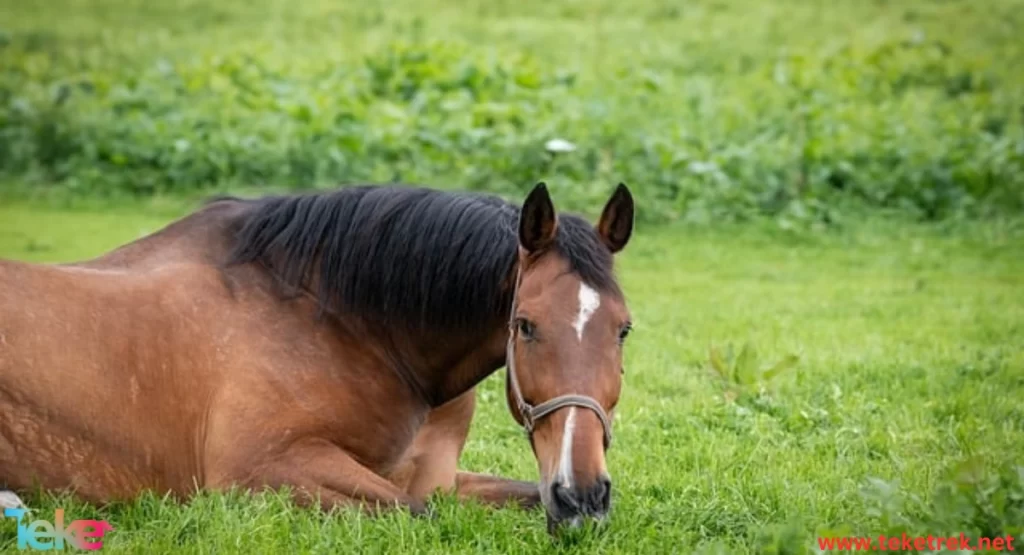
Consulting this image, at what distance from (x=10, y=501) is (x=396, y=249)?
1679 millimetres

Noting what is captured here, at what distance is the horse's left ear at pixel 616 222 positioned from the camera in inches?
193

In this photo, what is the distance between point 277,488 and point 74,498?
78 cm

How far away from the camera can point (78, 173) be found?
14.3 meters

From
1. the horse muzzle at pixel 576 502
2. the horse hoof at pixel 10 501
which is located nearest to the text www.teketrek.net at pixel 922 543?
the horse muzzle at pixel 576 502

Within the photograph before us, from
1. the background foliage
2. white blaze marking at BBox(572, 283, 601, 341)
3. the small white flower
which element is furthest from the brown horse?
the small white flower

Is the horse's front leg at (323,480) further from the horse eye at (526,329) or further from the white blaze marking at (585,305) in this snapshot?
the white blaze marking at (585,305)

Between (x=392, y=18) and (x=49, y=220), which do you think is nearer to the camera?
(x=49, y=220)

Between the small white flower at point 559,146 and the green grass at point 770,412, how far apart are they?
1.28m

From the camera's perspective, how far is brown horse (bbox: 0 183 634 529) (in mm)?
5180

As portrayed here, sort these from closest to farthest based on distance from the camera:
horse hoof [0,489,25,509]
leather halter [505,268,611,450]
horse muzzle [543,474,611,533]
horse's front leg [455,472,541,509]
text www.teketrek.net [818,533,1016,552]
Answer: text www.teketrek.net [818,533,1016,552], horse muzzle [543,474,611,533], leather halter [505,268,611,450], horse hoof [0,489,25,509], horse's front leg [455,472,541,509]

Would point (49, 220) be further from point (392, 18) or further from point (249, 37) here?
point (392, 18)

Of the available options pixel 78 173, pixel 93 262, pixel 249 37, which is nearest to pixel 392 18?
pixel 249 37

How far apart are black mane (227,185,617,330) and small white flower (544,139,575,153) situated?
761cm

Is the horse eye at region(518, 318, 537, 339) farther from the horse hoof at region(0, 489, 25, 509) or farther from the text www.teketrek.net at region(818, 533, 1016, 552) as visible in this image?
the horse hoof at region(0, 489, 25, 509)
